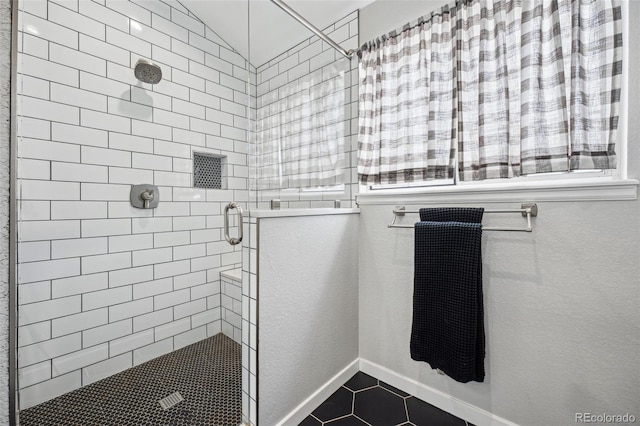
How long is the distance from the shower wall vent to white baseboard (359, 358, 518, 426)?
1.57 m

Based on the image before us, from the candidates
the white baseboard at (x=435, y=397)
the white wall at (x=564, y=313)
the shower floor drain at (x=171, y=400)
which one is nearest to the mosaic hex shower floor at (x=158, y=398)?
the shower floor drain at (x=171, y=400)

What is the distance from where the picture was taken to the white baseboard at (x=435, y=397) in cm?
124

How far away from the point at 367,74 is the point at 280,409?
1.84 m

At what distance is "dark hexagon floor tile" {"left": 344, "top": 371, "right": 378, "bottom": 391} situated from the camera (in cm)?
153

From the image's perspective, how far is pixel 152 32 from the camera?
1600 millimetres

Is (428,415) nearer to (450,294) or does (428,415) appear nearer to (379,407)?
(379,407)

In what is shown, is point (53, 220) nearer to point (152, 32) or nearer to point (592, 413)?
point (152, 32)

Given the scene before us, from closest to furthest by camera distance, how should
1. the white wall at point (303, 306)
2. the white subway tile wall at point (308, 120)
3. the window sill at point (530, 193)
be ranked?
the window sill at point (530, 193) → the white wall at point (303, 306) → the white subway tile wall at point (308, 120)

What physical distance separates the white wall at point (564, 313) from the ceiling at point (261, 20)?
146 cm

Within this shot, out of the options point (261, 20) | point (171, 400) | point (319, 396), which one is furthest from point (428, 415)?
point (261, 20)

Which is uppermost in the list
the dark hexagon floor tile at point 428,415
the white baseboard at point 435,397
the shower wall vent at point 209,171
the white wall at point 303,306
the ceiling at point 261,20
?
the ceiling at point 261,20

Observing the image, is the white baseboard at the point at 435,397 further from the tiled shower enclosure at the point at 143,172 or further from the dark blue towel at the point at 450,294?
the tiled shower enclosure at the point at 143,172

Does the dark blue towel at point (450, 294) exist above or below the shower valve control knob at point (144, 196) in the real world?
below

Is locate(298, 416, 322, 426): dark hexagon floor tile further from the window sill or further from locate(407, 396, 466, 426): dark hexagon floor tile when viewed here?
the window sill
